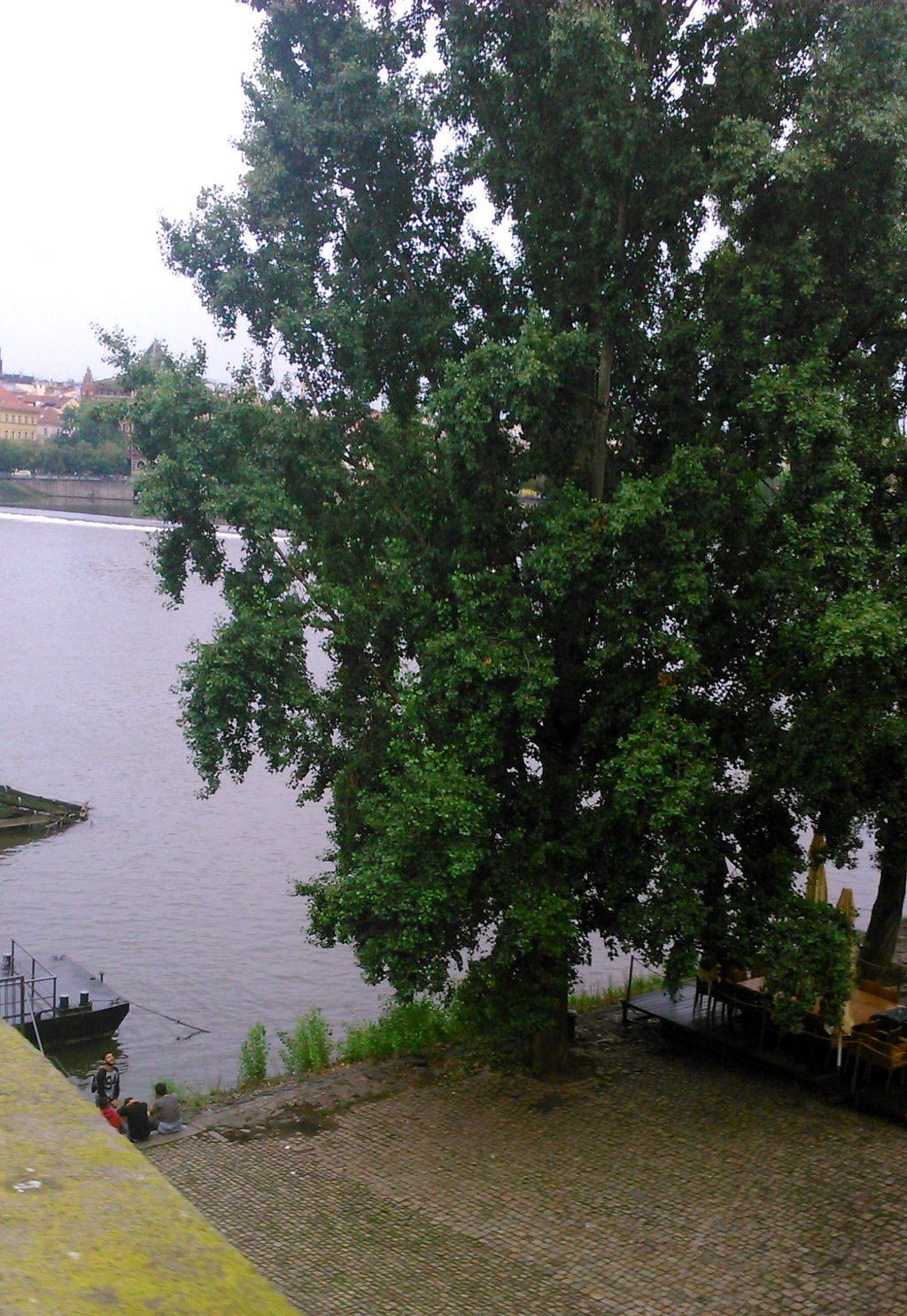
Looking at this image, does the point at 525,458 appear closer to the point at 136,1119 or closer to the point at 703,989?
the point at 703,989

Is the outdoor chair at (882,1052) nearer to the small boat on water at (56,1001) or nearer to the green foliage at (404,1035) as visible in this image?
the green foliage at (404,1035)

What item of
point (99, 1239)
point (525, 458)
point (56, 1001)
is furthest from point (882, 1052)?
point (56, 1001)

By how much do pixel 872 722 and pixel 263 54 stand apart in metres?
9.92

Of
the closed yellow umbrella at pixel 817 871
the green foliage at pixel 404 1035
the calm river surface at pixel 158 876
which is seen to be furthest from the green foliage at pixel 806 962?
the calm river surface at pixel 158 876

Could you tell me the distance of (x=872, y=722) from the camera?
38.0ft

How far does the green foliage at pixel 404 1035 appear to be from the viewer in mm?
15562

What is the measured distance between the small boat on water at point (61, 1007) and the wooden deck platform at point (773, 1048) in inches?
363

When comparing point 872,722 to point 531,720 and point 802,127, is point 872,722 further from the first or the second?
point 802,127

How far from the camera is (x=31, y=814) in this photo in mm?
34188

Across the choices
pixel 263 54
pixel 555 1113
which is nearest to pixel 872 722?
pixel 555 1113

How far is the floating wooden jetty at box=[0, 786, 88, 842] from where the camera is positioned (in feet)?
109

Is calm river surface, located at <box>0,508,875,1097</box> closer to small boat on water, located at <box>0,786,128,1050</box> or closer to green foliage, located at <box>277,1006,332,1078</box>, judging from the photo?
small boat on water, located at <box>0,786,128,1050</box>

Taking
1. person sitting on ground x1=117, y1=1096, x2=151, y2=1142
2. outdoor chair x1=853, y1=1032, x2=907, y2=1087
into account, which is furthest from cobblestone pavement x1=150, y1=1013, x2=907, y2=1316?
outdoor chair x1=853, y1=1032, x2=907, y2=1087

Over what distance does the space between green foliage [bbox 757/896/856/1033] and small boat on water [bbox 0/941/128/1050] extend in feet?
37.2
